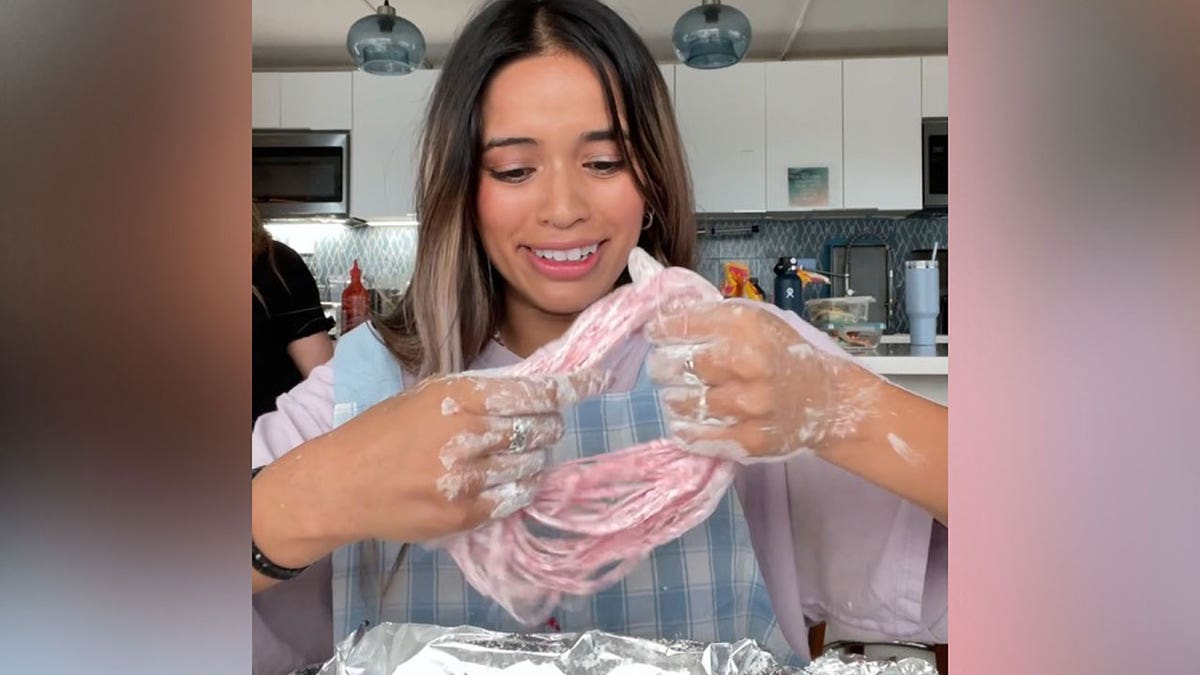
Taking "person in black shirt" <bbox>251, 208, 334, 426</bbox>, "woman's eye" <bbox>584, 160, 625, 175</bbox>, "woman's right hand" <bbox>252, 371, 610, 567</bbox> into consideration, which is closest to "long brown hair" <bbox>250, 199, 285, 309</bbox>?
"person in black shirt" <bbox>251, 208, 334, 426</bbox>

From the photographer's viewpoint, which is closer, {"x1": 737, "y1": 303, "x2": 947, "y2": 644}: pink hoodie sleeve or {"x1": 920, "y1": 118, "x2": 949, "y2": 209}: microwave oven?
{"x1": 920, "y1": 118, "x2": 949, "y2": 209}: microwave oven

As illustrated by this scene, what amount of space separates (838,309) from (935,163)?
0.41ft

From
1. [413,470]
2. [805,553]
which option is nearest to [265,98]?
[413,470]

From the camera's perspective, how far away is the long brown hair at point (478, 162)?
0.51 metres

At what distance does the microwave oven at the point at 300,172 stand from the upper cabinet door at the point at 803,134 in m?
0.29

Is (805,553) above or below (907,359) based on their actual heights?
below

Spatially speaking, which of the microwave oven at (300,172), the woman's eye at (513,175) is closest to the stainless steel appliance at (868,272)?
the woman's eye at (513,175)

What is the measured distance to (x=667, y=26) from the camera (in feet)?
1.66

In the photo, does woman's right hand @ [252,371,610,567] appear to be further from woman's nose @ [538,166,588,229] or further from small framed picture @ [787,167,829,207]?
small framed picture @ [787,167,829,207]

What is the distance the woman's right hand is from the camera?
0.49 m

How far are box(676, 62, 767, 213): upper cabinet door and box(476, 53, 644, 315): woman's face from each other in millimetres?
50

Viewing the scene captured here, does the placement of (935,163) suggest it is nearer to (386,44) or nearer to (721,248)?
(721,248)
